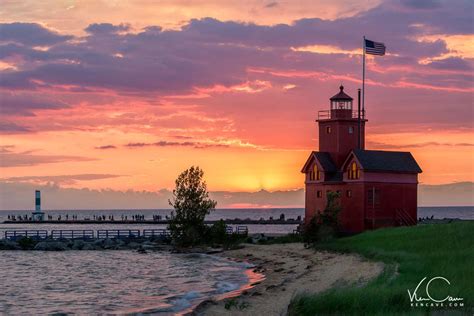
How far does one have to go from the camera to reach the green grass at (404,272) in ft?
74.1

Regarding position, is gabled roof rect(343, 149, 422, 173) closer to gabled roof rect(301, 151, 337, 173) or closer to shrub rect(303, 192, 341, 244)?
gabled roof rect(301, 151, 337, 173)

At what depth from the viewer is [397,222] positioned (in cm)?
6069

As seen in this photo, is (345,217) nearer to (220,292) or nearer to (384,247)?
(384,247)

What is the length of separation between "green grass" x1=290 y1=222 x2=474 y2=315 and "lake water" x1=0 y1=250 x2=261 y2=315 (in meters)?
8.62

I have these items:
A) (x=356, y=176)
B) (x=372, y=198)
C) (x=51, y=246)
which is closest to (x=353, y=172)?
(x=356, y=176)

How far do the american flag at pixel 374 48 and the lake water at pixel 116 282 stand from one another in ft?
74.2

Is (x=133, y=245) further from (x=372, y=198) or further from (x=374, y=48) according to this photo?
(x=374, y=48)

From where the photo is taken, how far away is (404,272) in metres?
30.7

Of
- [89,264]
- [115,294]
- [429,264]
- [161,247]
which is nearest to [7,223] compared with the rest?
[161,247]

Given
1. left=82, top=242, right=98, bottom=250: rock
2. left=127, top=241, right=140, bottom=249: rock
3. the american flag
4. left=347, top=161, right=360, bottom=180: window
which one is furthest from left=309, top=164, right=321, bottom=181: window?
left=82, top=242, right=98, bottom=250: rock

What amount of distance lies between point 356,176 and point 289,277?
2149cm

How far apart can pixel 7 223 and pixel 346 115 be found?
143m

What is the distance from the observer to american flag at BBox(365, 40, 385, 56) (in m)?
61.2

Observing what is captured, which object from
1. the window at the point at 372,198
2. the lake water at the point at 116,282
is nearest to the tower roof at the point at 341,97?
the window at the point at 372,198
